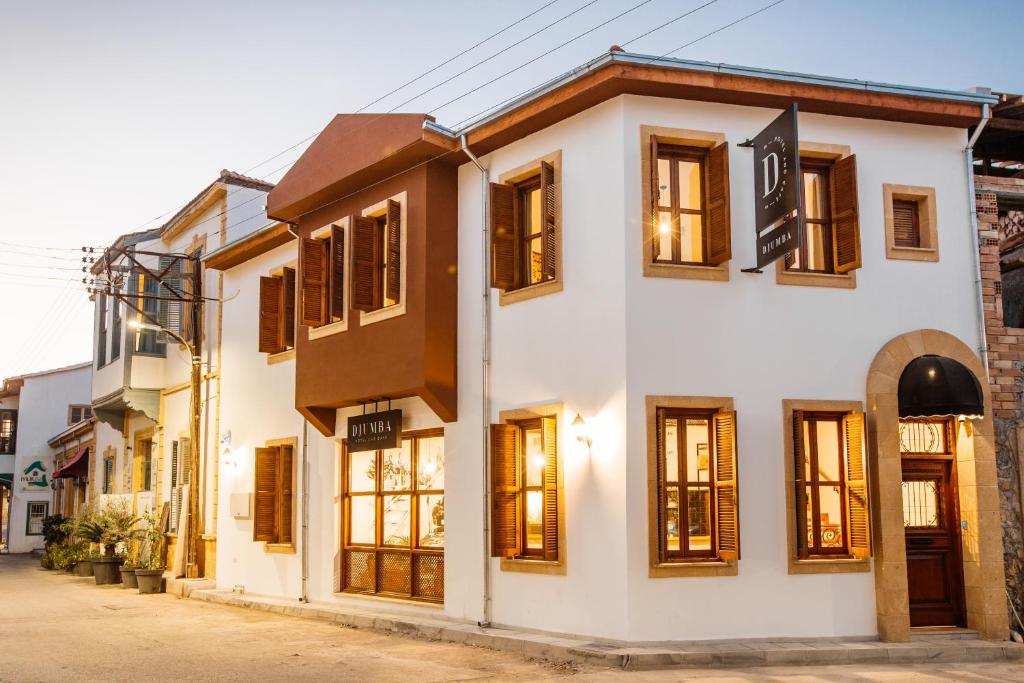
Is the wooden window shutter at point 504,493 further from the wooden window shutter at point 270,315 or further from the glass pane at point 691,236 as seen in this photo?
the wooden window shutter at point 270,315

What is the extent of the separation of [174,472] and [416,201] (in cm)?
1306

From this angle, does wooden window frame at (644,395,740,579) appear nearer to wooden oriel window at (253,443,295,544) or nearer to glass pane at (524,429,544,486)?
glass pane at (524,429,544,486)

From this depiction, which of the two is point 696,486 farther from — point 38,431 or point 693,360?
point 38,431

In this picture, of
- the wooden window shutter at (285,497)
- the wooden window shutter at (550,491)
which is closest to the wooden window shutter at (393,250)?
the wooden window shutter at (550,491)

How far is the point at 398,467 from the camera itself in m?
15.9

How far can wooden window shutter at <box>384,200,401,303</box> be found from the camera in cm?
1482

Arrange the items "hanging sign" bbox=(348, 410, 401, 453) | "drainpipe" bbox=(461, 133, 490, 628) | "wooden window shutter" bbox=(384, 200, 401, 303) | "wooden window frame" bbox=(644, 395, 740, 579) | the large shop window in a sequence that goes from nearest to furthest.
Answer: "wooden window frame" bbox=(644, 395, 740, 579)
"drainpipe" bbox=(461, 133, 490, 628)
"wooden window shutter" bbox=(384, 200, 401, 303)
the large shop window
"hanging sign" bbox=(348, 410, 401, 453)

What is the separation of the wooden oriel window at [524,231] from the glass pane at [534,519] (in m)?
2.74

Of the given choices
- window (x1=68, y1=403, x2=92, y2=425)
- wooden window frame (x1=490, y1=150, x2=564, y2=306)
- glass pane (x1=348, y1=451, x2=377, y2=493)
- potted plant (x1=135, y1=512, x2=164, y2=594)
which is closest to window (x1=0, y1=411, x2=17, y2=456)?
window (x1=68, y1=403, x2=92, y2=425)

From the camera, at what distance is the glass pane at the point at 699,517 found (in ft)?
40.1

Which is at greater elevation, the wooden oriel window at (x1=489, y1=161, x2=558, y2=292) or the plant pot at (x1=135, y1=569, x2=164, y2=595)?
the wooden oriel window at (x1=489, y1=161, x2=558, y2=292)

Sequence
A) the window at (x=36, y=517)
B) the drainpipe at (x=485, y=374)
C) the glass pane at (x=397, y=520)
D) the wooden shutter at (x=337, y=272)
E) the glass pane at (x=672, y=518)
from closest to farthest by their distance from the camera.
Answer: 1. the glass pane at (x=672, y=518)
2. the drainpipe at (x=485, y=374)
3. the glass pane at (x=397, y=520)
4. the wooden shutter at (x=337, y=272)
5. the window at (x=36, y=517)

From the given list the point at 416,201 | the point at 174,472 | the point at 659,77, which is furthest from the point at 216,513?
the point at 659,77

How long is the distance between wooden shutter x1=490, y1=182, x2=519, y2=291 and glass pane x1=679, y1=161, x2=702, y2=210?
89.7 inches
